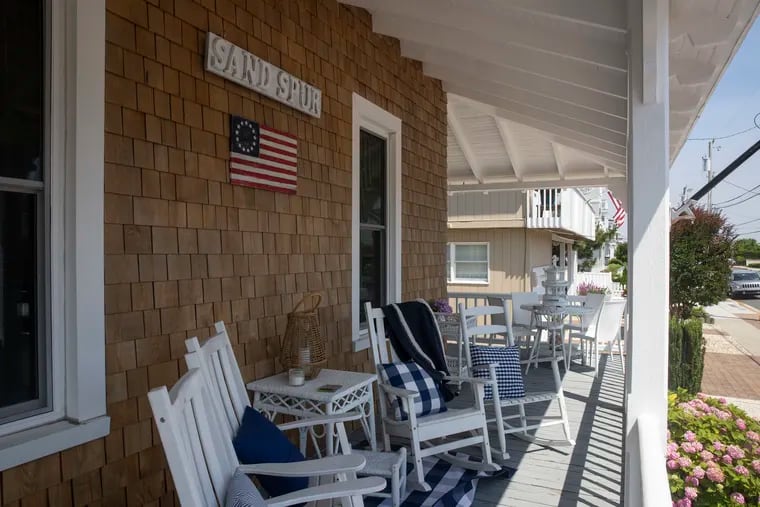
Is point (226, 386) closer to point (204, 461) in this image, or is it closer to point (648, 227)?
point (204, 461)

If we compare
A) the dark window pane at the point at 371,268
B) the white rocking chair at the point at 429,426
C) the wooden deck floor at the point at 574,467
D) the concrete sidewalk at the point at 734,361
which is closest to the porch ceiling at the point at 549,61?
the dark window pane at the point at 371,268

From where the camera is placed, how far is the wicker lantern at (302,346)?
2916 mm

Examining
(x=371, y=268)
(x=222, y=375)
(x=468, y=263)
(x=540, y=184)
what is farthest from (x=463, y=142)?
(x=468, y=263)

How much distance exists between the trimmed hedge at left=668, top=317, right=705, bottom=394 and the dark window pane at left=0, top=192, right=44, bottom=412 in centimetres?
658

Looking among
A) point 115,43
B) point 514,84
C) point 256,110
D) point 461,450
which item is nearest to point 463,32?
point 514,84

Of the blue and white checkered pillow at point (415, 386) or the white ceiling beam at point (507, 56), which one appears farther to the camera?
the white ceiling beam at point (507, 56)

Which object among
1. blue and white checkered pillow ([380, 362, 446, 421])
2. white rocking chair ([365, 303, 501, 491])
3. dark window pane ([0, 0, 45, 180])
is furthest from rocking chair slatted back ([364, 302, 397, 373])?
dark window pane ([0, 0, 45, 180])

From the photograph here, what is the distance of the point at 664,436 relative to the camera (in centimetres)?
204

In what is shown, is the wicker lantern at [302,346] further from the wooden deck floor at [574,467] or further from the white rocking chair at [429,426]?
the wooden deck floor at [574,467]

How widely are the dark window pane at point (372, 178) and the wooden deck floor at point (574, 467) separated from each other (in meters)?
1.99

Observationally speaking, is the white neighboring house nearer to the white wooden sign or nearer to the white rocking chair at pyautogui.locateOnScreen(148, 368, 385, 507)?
the white wooden sign

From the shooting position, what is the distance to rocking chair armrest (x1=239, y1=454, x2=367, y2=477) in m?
1.74

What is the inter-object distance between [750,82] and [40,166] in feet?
43.7

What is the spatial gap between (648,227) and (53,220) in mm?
2151
